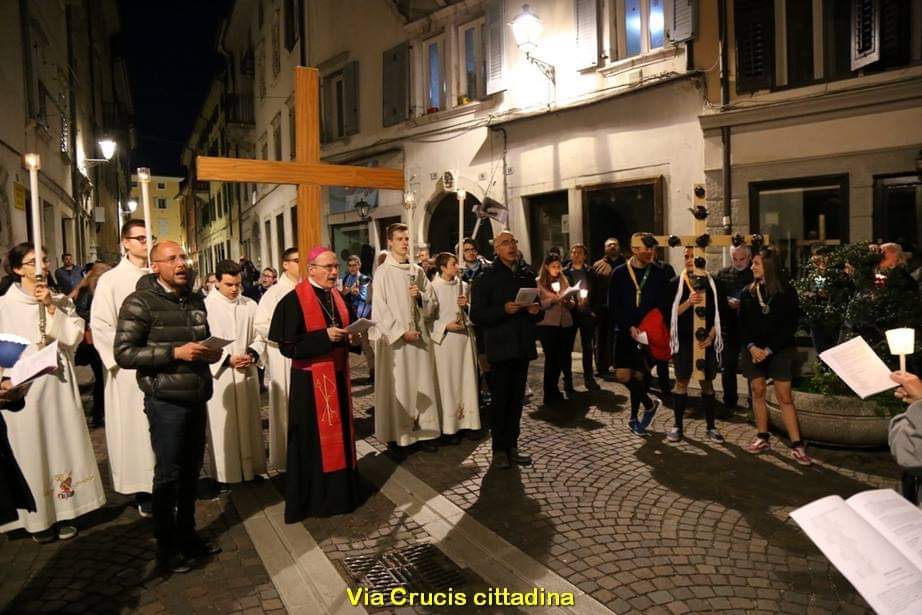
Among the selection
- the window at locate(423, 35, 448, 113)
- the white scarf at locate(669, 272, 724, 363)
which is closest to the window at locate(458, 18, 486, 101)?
the window at locate(423, 35, 448, 113)

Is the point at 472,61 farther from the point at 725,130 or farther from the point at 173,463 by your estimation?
the point at 173,463

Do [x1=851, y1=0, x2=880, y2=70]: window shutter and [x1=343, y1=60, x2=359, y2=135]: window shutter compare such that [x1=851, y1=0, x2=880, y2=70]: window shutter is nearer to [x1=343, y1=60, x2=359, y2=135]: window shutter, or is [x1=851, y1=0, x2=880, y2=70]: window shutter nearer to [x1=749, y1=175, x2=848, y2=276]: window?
[x1=749, y1=175, x2=848, y2=276]: window

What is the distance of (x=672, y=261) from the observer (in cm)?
1144

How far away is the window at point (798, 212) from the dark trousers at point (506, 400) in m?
6.05

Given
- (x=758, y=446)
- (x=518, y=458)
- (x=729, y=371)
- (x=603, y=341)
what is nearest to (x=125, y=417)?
(x=518, y=458)

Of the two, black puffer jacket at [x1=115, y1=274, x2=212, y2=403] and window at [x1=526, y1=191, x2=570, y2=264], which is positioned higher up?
window at [x1=526, y1=191, x2=570, y2=264]

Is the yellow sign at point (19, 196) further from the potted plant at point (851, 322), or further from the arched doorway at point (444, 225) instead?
the potted plant at point (851, 322)

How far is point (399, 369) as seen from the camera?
6.60 meters

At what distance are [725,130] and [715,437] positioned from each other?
6.10 metres

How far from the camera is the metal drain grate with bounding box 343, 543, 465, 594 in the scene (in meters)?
3.83

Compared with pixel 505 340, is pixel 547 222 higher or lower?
higher

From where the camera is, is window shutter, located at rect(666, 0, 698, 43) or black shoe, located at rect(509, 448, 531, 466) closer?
black shoe, located at rect(509, 448, 531, 466)

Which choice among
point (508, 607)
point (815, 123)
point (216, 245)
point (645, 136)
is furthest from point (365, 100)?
point (216, 245)

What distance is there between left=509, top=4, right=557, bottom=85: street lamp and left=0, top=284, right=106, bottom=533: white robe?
33.1ft
